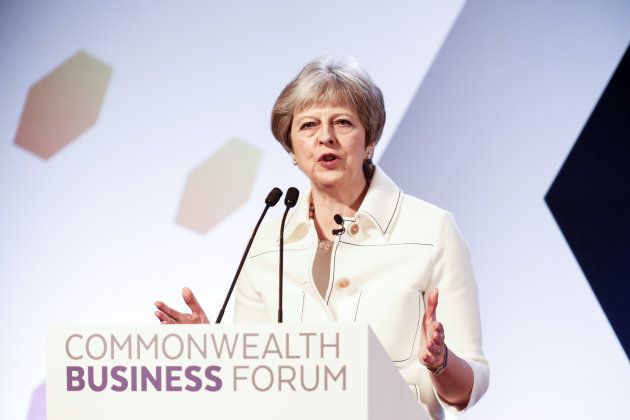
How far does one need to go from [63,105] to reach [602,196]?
1992 millimetres

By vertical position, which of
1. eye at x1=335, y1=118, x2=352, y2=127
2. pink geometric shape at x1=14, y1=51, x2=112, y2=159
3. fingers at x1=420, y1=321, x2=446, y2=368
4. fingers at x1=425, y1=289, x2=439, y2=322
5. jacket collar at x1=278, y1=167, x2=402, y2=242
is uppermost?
pink geometric shape at x1=14, y1=51, x2=112, y2=159

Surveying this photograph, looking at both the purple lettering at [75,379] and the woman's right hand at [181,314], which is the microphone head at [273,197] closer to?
Result: the woman's right hand at [181,314]

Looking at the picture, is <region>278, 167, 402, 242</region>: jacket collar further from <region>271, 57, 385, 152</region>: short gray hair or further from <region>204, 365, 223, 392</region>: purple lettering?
<region>204, 365, 223, 392</region>: purple lettering

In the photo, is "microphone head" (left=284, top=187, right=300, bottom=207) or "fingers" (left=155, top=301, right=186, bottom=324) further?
"microphone head" (left=284, top=187, right=300, bottom=207)

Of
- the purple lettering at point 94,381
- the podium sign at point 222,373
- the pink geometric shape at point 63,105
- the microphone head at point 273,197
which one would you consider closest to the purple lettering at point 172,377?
the podium sign at point 222,373

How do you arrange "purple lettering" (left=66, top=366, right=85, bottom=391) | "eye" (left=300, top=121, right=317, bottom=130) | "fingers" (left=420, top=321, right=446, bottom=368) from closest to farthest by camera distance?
"purple lettering" (left=66, top=366, right=85, bottom=391) → "fingers" (left=420, top=321, right=446, bottom=368) → "eye" (left=300, top=121, right=317, bottom=130)

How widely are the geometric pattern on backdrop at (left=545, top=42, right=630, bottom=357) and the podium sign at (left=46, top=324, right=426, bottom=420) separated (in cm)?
202

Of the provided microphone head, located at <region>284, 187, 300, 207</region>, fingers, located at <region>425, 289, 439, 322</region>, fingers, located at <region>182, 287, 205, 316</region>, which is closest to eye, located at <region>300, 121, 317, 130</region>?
microphone head, located at <region>284, 187, 300, 207</region>

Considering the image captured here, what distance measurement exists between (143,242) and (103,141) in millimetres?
410

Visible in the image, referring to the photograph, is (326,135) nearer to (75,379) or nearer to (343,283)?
(343,283)

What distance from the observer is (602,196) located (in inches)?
135

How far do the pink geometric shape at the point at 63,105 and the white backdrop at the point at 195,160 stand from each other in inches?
1.3

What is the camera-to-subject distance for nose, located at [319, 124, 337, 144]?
2.26 meters

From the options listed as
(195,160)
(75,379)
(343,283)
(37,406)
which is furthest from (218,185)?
(75,379)
